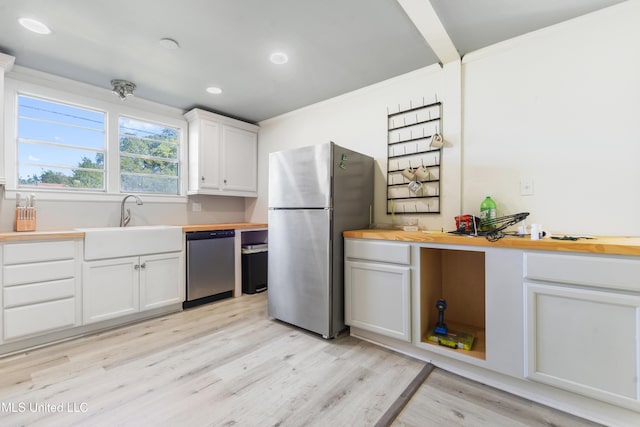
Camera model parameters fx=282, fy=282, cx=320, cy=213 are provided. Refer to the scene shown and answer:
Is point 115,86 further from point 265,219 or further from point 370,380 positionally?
point 370,380

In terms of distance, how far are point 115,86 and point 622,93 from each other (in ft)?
13.0

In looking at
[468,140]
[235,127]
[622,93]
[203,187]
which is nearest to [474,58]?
[468,140]

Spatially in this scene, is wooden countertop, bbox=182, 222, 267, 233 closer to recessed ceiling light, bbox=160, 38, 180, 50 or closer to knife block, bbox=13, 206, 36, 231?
knife block, bbox=13, 206, 36, 231

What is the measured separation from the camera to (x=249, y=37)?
79.1 inches

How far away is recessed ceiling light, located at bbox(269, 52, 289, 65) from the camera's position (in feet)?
7.33

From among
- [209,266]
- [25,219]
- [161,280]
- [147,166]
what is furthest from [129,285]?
[147,166]

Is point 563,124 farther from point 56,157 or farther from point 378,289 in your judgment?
point 56,157

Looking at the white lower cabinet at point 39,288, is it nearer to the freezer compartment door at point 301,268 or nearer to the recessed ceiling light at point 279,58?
the freezer compartment door at point 301,268

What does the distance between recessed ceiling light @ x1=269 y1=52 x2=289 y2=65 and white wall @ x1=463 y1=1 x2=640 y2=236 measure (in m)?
1.47

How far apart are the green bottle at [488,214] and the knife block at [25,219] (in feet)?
12.0

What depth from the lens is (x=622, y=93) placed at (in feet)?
5.66

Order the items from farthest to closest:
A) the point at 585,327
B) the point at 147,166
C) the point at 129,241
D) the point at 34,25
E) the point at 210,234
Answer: the point at 147,166
the point at 210,234
the point at 129,241
the point at 34,25
the point at 585,327

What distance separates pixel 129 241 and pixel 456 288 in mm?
2890

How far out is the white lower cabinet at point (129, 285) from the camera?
236cm
